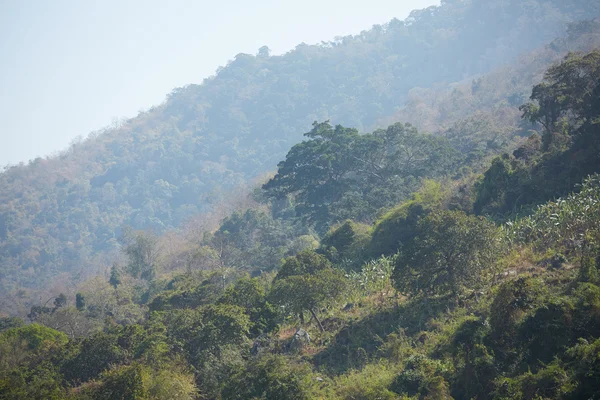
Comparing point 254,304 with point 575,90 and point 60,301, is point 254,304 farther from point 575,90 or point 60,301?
point 60,301

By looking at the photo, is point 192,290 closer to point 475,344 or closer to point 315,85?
point 475,344

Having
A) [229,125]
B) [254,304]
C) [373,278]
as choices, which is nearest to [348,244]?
[373,278]

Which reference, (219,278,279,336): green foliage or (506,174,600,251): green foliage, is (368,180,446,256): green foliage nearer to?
(506,174,600,251): green foliage

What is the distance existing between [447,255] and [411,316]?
272 centimetres

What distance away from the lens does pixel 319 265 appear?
997 inches

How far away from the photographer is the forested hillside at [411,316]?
15.4 meters

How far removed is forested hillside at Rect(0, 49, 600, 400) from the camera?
50.6 feet

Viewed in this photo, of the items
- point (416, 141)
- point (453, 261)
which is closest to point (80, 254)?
point (416, 141)

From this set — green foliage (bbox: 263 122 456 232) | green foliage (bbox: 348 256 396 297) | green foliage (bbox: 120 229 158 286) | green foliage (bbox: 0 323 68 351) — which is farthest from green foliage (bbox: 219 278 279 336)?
green foliage (bbox: 120 229 158 286)

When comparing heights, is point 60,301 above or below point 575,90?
below

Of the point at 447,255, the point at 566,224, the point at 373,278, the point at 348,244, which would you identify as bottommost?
the point at 373,278

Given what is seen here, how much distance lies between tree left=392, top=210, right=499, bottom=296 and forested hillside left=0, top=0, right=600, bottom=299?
217ft

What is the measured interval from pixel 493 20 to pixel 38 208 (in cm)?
10179

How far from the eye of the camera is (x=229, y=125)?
13262cm
